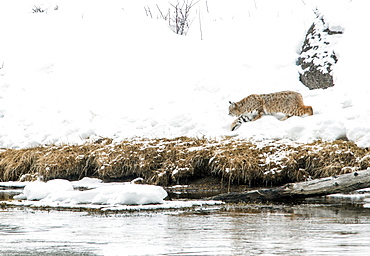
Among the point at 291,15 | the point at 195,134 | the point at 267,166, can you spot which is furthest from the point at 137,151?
the point at 291,15

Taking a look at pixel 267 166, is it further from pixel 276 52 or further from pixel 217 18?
pixel 217 18

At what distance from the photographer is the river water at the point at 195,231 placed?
4719 millimetres

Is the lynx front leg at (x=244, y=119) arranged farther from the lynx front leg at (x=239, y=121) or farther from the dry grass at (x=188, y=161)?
the dry grass at (x=188, y=161)

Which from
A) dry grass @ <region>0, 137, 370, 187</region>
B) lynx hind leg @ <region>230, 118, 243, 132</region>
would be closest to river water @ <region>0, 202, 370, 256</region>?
dry grass @ <region>0, 137, 370, 187</region>

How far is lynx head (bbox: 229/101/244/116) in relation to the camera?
13.0 m

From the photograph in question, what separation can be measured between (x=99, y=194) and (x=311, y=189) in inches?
103

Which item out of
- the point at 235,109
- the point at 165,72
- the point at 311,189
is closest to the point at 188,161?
the point at 235,109

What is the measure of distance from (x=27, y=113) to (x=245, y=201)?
8.67 metres

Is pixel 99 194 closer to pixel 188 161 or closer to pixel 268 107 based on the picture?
pixel 188 161

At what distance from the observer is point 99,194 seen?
799 cm

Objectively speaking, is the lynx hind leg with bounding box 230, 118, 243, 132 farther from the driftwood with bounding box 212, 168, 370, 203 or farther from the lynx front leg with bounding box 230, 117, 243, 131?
the driftwood with bounding box 212, 168, 370, 203

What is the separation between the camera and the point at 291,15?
17609 mm

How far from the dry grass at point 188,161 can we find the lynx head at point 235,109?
149 cm

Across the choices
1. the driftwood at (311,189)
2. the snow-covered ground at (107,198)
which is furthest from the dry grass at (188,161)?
the snow-covered ground at (107,198)
